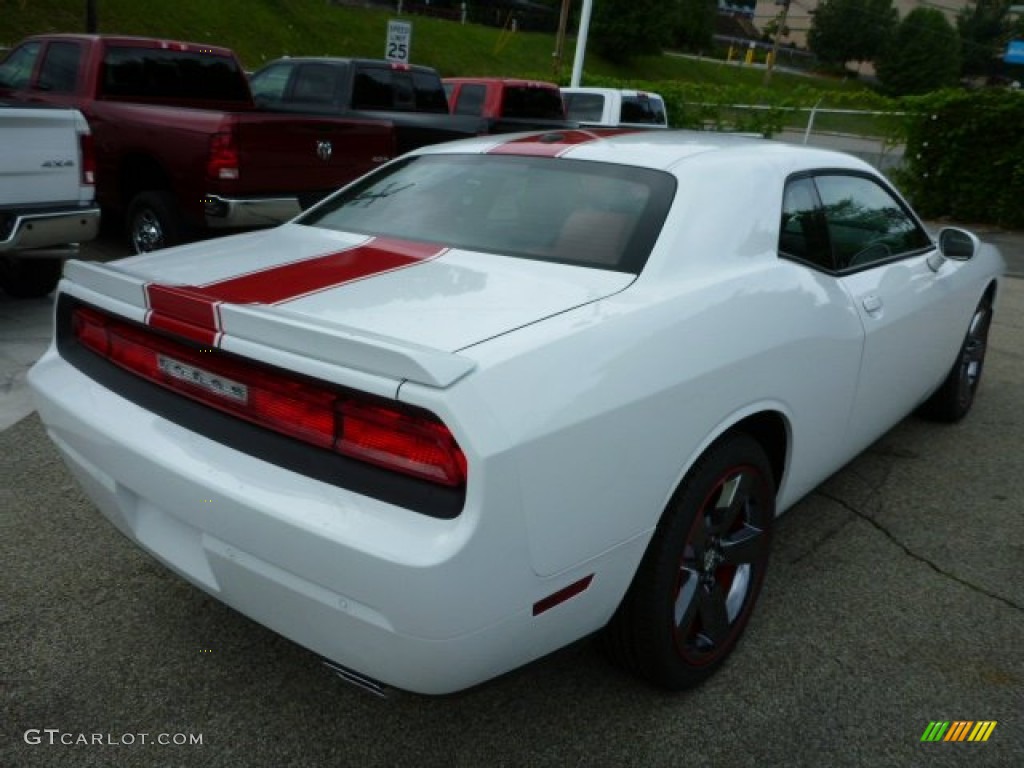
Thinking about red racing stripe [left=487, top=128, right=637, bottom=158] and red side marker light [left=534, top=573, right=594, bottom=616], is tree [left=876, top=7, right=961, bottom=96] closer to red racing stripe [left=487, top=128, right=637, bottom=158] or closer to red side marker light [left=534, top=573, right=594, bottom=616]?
red racing stripe [left=487, top=128, right=637, bottom=158]

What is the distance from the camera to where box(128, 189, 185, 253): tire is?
6.70m

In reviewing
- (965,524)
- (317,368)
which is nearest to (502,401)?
(317,368)

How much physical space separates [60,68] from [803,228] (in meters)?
7.08

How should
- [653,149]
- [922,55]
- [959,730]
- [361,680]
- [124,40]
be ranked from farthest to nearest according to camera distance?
[922,55] → [124,40] → [653,149] → [959,730] → [361,680]

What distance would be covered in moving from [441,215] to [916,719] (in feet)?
6.67

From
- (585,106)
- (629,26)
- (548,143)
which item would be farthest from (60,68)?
(629,26)

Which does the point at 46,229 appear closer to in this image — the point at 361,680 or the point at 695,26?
the point at 361,680

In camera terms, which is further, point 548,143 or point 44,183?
point 44,183

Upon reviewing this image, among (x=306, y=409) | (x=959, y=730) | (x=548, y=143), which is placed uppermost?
(x=548, y=143)

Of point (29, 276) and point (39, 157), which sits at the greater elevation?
point (39, 157)

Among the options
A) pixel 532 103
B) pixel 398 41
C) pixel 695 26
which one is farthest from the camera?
pixel 695 26

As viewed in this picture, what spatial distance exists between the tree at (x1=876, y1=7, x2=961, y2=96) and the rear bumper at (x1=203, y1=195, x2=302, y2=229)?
7721 centimetres

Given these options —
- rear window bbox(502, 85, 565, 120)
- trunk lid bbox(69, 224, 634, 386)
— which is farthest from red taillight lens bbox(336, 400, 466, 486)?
rear window bbox(502, 85, 565, 120)

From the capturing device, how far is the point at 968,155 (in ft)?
43.4
